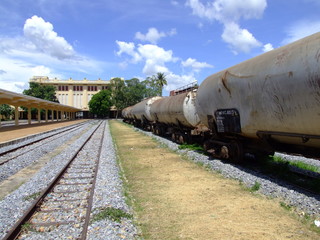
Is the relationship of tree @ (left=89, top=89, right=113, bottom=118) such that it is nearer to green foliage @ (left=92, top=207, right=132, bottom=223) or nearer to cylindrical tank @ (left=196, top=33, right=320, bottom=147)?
cylindrical tank @ (left=196, top=33, right=320, bottom=147)

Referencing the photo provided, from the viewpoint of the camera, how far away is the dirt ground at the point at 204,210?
504 centimetres

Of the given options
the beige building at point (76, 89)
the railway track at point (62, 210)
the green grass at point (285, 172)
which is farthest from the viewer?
the beige building at point (76, 89)

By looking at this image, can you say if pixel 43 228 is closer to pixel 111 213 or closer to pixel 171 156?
pixel 111 213

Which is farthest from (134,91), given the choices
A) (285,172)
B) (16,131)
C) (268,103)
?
(268,103)

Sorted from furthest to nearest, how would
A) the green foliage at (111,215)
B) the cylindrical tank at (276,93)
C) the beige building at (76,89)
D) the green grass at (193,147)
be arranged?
the beige building at (76,89) → the green grass at (193,147) → the cylindrical tank at (276,93) → the green foliage at (111,215)

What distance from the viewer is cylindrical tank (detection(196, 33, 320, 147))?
245 inches

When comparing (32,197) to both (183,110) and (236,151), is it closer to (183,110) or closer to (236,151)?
(236,151)

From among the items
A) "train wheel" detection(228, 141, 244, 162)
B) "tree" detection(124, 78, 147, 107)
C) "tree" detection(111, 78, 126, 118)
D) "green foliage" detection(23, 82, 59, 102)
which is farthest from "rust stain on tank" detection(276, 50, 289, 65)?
"green foliage" detection(23, 82, 59, 102)

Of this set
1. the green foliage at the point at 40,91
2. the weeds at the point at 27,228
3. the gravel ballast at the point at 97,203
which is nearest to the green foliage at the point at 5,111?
the green foliage at the point at 40,91

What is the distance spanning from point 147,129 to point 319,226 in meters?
26.6

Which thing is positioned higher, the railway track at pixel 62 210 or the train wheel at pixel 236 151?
the train wheel at pixel 236 151

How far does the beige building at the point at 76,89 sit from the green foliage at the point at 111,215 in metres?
101

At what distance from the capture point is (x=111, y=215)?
5.67 metres

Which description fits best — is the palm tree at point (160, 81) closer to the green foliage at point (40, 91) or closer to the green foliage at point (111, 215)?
the green foliage at point (40, 91)
